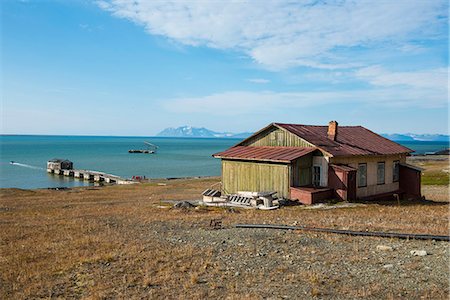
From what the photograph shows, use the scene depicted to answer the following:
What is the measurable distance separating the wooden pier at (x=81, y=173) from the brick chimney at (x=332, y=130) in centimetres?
3966

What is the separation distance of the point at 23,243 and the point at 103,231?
9.65 feet

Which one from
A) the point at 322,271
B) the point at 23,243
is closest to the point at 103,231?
the point at 23,243

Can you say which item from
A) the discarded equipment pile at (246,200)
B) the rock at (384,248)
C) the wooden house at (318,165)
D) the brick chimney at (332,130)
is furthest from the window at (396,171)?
the rock at (384,248)

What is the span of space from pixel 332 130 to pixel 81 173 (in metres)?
57.4

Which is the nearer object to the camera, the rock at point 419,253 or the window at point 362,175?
the rock at point 419,253

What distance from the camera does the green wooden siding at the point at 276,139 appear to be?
84.2ft

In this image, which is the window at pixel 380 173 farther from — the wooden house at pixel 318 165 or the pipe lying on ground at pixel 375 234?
the pipe lying on ground at pixel 375 234

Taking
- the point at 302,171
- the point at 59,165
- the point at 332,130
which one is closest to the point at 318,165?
the point at 302,171

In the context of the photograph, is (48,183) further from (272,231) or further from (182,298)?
(182,298)

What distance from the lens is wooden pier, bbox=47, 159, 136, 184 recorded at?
2560 inches

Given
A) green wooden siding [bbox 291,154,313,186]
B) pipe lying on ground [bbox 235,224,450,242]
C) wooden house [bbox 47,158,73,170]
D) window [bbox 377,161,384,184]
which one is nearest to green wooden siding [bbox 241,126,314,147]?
green wooden siding [bbox 291,154,313,186]

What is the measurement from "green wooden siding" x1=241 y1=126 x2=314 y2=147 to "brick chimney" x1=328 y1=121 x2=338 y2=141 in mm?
2943

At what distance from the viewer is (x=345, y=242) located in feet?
41.2

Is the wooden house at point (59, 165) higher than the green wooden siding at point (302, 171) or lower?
lower
